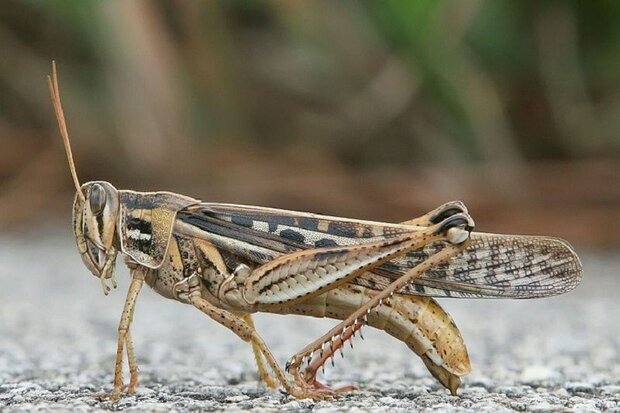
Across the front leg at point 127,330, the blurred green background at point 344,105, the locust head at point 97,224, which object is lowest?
the front leg at point 127,330

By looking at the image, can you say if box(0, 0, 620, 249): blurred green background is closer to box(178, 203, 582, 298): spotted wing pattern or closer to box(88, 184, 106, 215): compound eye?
box(178, 203, 582, 298): spotted wing pattern

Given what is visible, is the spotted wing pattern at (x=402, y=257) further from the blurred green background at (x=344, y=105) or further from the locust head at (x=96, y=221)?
the blurred green background at (x=344, y=105)

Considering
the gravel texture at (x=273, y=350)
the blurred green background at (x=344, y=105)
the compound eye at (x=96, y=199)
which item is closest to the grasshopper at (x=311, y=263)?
the compound eye at (x=96, y=199)

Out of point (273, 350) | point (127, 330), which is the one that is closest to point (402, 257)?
point (127, 330)

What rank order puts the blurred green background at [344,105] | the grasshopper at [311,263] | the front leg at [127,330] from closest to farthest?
the front leg at [127,330], the grasshopper at [311,263], the blurred green background at [344,105]

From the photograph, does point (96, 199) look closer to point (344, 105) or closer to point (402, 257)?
point (402, 257)

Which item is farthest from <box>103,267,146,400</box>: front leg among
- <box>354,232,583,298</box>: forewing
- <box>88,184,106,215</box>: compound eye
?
<box>354,232,583,298</box>: forewing
